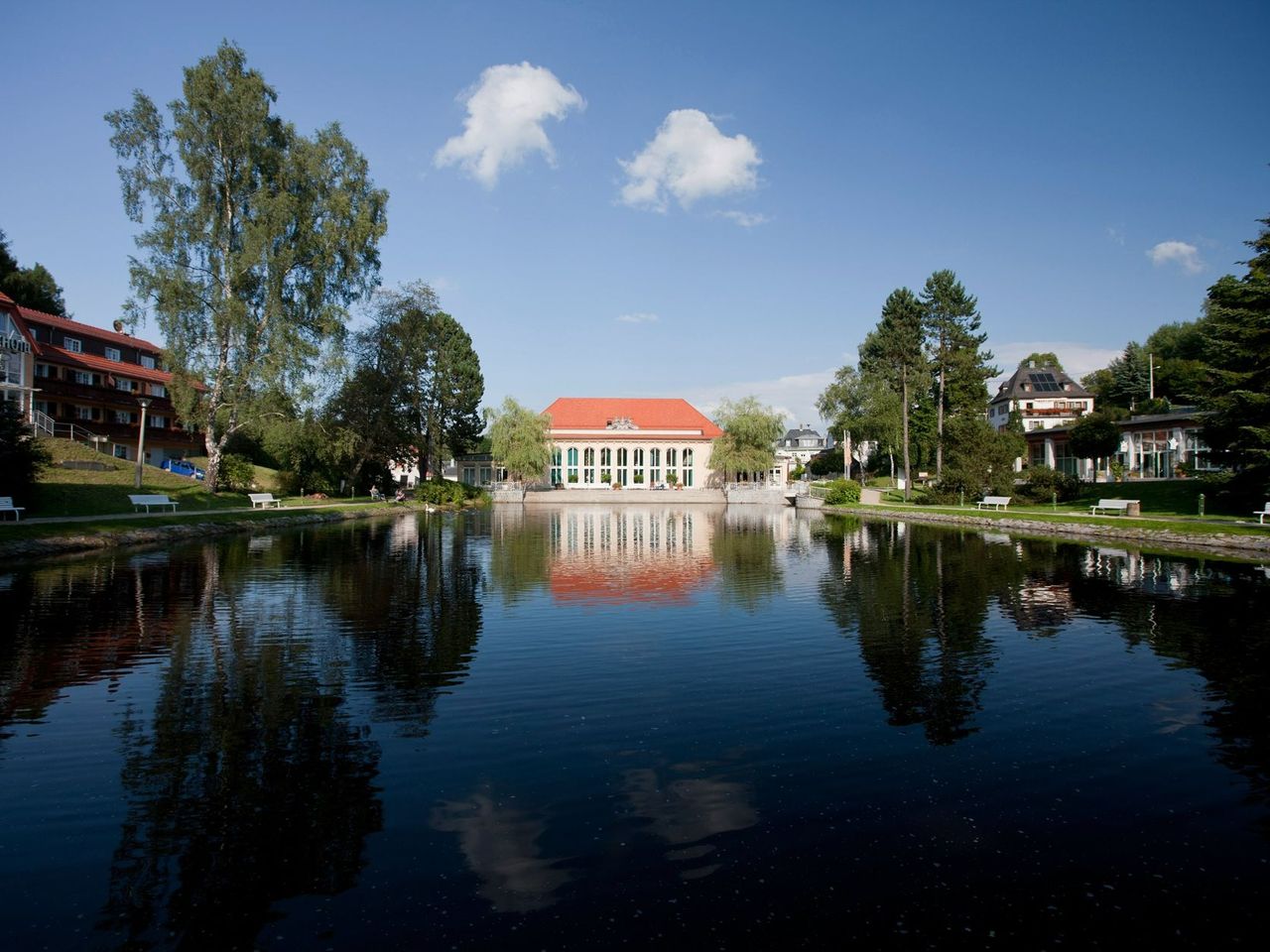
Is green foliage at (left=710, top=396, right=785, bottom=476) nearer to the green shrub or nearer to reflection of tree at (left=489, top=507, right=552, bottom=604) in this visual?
the green shrub

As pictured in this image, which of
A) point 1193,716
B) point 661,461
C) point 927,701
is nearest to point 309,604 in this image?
point 927,701

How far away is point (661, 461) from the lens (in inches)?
A: 3027

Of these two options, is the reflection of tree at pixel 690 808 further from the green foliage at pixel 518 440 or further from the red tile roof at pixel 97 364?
the green foliage at pixel 518 440

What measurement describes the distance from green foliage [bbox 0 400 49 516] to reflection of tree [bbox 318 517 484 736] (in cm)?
886

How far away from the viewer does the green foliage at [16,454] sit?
73.1 feet

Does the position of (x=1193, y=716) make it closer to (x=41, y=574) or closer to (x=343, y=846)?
(x=343, y=846)

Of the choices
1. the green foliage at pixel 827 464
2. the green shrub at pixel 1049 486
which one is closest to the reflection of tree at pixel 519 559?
the green shrub at pixel 1049 486

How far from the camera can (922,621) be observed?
12.0 meters

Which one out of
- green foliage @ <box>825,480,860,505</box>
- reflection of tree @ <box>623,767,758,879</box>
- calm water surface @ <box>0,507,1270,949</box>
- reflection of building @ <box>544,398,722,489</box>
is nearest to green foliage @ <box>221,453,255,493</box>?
calm water surface @ <box>0,507,1270,949</box>

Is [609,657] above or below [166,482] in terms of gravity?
below

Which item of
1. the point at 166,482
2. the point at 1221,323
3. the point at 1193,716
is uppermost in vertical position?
the point at 1221,323

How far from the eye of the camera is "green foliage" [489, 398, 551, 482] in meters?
58.7

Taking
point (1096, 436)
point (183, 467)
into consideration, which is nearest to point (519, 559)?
point (183, 467)

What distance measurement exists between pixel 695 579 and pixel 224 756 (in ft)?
37.5
